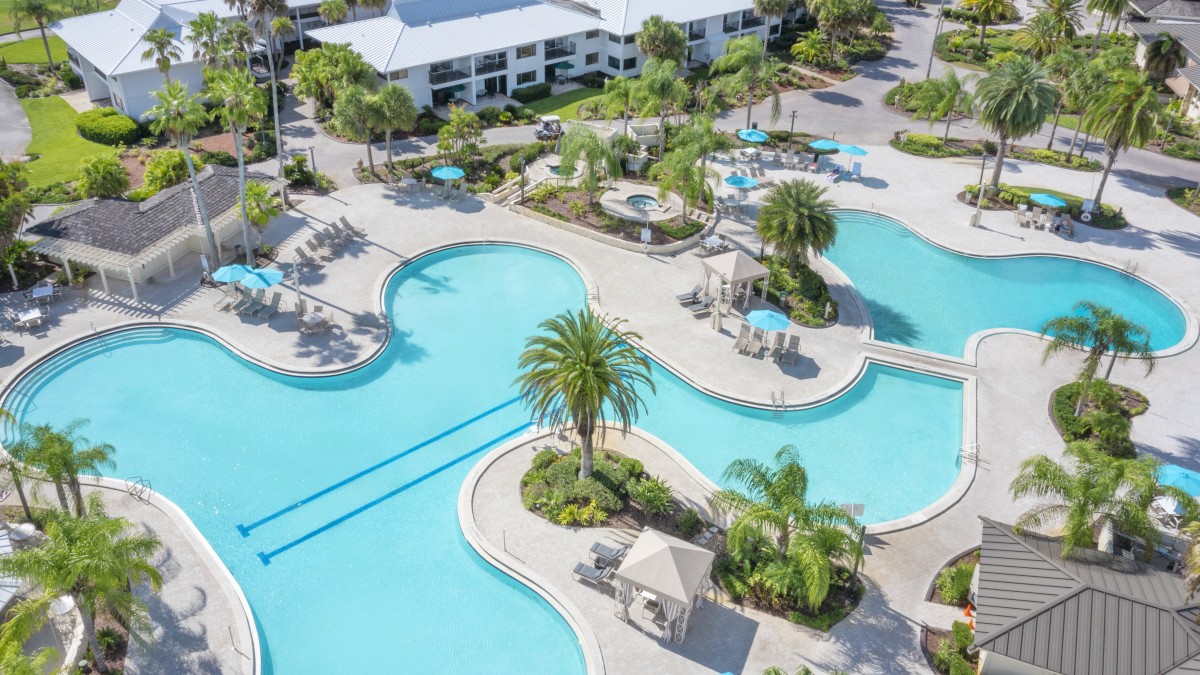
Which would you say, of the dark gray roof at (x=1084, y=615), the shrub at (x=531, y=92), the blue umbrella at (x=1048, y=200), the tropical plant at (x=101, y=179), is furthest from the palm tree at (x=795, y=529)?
the shrub at (x=531, y=92)

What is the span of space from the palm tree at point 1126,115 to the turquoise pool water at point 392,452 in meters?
21.7

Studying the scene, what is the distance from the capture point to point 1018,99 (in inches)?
1953

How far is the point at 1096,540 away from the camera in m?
29.2

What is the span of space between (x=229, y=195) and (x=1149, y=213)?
175ft

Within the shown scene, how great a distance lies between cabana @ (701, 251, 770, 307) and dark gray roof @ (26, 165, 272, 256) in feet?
84.0

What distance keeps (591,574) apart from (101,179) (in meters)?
36.1

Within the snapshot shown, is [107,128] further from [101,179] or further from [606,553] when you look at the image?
[606,553]

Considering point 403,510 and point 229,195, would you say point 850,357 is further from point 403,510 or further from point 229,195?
point 229,195

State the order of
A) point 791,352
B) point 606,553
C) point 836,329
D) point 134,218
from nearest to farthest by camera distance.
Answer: point 606,553, point 791,352, point 836,329, point 134,218

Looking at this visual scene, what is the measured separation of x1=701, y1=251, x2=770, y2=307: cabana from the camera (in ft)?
135

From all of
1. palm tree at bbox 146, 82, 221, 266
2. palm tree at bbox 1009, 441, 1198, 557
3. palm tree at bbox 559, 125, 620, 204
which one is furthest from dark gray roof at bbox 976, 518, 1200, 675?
palm tree at bbox 146, 82, 221, 266

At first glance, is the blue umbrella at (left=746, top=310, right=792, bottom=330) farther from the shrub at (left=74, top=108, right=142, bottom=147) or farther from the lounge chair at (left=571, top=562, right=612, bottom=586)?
the shrub at (left=74, top=108, right=142, bottom=147)

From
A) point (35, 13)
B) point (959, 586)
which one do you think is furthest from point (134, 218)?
point (959, 586)

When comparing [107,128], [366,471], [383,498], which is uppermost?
[107,128]
